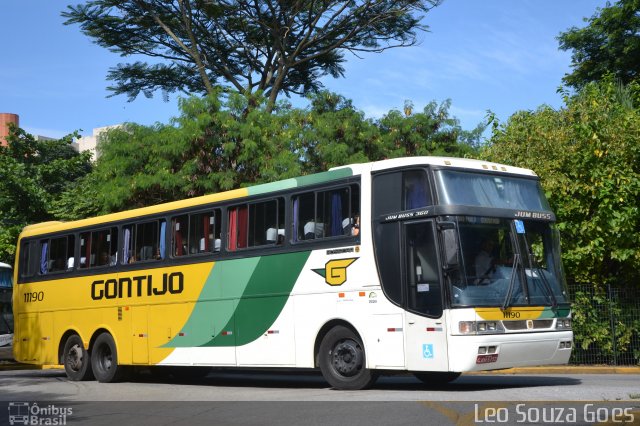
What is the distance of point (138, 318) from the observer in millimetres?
18547

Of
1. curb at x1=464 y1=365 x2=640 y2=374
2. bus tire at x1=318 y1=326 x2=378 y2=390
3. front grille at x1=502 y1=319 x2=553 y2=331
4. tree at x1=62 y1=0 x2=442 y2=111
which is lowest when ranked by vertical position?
curb at x1=464 y1=365 x2=640 y2=374

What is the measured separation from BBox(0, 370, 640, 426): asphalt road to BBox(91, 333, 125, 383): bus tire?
68.3 inches

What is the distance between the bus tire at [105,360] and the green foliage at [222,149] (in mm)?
9271

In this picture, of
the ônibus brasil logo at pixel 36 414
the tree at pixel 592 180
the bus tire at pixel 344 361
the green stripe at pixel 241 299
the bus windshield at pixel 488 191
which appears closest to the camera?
the ônibus brasil logo at pixel 36 414

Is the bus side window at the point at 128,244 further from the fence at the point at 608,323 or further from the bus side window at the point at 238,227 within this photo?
the fence at the point at 608,323

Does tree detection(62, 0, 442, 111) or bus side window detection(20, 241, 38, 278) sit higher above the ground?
tree detection(62, 0, 442, 111)

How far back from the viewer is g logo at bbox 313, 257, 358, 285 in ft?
46.9

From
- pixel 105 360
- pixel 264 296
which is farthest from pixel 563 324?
pixel 105 360

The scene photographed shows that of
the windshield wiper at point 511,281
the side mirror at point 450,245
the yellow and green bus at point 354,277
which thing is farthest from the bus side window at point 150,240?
the windshield wiper at point 511,281

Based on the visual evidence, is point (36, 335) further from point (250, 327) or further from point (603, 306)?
point (603, 306)

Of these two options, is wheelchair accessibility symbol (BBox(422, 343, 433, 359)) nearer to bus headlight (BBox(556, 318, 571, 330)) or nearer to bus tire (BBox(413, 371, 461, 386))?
bus tire (BBox(413, 371, 461, 386))

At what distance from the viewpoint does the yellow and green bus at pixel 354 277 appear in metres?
13.1

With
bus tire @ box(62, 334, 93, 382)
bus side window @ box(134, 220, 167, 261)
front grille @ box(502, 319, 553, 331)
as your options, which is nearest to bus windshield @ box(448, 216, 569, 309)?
front grille @ box(502, 319, 553, 331)

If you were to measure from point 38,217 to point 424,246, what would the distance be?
28.9 m
